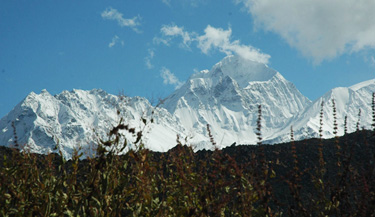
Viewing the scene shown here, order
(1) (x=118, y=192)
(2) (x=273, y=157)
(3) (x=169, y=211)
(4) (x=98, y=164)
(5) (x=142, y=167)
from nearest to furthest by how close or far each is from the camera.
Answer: (4) (x=98, y=164) → (1) (x=118, y=192) → (5) (x=142, y=167) → (3) (x=169, y=211) → (2) (x=273, y=157)

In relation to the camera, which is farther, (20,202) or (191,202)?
(191,202)

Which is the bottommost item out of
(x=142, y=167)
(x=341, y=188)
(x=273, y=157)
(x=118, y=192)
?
(x=118, y=192)

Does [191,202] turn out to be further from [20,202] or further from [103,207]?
[20,202]

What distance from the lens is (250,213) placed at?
3.66 meters

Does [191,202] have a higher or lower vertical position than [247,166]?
lower

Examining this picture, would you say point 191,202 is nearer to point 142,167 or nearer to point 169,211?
point 169,211

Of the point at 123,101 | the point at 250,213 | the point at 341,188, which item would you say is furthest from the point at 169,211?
the point at 341,188

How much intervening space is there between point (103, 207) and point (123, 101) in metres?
1.06

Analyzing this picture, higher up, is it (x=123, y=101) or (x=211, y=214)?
(x=123, y=101)

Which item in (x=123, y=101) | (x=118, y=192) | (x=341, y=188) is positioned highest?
(x=123, y=101)

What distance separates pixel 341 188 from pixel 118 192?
95.2 inches

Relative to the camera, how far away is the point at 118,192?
313 cm

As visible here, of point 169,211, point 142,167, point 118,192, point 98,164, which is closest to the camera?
point 98,164

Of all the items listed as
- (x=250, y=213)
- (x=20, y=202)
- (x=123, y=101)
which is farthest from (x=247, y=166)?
(x=20, y=202)
